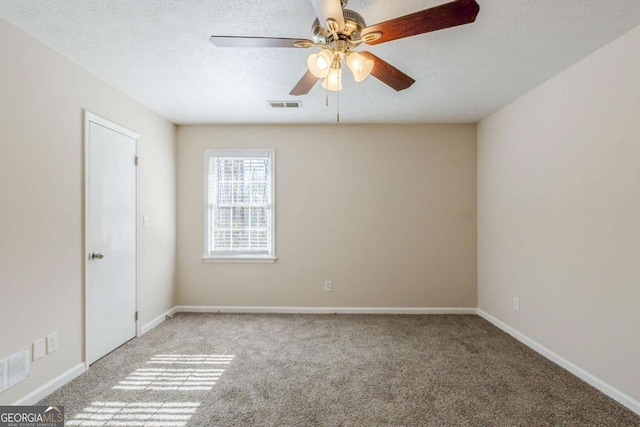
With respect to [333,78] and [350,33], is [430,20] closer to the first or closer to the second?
[350,33]

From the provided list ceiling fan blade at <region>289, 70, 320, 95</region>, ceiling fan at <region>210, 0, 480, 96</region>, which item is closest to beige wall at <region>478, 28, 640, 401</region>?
ceiling fan at <region>210, 0, 480, 96</region>

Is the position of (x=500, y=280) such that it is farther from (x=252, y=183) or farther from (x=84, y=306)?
(x=84, y=306)

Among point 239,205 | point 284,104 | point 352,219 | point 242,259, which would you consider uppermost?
point 284,104

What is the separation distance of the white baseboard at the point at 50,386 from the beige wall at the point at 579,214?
3920 millimetres

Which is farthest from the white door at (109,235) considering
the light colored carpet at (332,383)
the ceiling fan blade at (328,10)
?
the ceiling fan blade at (328,10)

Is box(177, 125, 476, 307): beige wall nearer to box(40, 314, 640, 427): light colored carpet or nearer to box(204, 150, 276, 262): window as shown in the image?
box(204, 150, 276, 262): window

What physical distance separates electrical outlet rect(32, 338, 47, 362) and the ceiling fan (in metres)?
2.31

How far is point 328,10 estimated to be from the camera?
54.8 inches

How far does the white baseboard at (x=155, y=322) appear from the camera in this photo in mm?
3400

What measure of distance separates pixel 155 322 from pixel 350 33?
3.62 meters

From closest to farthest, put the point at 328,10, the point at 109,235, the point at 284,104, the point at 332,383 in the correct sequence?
the point at 328,10
the point at 332,383
the point at 109,235
the point at 284,104

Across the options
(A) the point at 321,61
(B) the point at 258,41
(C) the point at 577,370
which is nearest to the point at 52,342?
(B) the point at 258,41

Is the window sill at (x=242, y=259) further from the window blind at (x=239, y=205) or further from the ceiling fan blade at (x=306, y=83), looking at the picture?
the ceiling fan blade at (x=306, y=83)

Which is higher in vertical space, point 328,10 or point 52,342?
point 328,10
